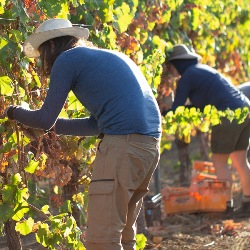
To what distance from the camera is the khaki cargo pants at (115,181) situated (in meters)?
4.45

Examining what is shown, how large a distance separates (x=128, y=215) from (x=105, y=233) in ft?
0.98

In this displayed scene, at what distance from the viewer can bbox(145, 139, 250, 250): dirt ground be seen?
22.0 feet

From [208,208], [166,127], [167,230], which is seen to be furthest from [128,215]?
[208,208]

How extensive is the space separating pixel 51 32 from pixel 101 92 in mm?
386

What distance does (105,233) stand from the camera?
4.51m

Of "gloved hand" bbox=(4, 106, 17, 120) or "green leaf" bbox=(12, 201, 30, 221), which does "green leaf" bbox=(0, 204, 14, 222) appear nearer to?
"green leaf" bbox=(12, 201, 30, 221)

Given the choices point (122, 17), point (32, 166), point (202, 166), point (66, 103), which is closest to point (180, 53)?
point (202, 166)

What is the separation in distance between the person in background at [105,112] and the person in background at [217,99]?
2.89 m

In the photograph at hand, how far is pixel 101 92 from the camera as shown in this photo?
4371mm

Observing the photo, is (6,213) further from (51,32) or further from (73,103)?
(51,32)

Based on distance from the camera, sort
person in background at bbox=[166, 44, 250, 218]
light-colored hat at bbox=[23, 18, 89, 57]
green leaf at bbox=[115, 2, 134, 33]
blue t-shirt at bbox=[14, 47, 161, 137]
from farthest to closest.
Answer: person in background at bbox=[166, 44, 250, 218]
green leaf at bbox=[115, 2, 134, 33]
light-colored hat at bbox=[23, 18, 89, 57]
blue t-shirt at bbox=[14, 47, 161, 137]

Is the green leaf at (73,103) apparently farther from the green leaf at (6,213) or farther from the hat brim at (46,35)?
the green leaf at (6,213)

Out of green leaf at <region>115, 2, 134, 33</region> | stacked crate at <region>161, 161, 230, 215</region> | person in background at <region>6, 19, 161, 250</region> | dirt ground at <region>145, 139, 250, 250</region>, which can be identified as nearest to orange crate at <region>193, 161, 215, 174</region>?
dirt ground at <region>145, 139, 250, 250</region>

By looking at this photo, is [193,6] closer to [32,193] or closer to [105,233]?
[32,193]
